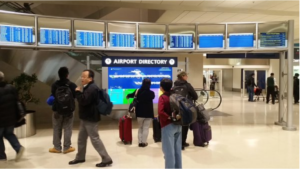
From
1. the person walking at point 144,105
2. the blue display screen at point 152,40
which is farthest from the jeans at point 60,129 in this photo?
the blue display screen at point 152,40

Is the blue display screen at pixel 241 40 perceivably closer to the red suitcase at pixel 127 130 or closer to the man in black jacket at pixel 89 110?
the red suitcase at pixel 127 130

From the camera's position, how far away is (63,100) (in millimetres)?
4082

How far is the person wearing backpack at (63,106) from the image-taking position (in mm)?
4113

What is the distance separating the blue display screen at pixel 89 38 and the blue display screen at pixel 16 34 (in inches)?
37.5

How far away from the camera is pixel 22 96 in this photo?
5.94 metres

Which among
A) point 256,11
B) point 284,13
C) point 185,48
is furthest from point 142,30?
point 284,13

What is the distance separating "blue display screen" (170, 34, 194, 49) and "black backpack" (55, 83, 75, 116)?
2.98 meters

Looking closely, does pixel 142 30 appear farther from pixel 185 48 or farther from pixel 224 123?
pixel 224 123

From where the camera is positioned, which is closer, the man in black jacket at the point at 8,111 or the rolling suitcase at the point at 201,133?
the man in black jacket at the point at 8,111

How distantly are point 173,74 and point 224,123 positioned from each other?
209 cm

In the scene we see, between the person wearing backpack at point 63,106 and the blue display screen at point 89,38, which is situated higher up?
the blue display screen at point 89,38

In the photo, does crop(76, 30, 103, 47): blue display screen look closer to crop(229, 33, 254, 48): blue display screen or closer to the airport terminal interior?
the airport terminal interior

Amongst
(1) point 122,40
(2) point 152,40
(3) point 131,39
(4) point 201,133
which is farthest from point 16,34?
(4) point 201,133

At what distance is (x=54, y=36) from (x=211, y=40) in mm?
3746
